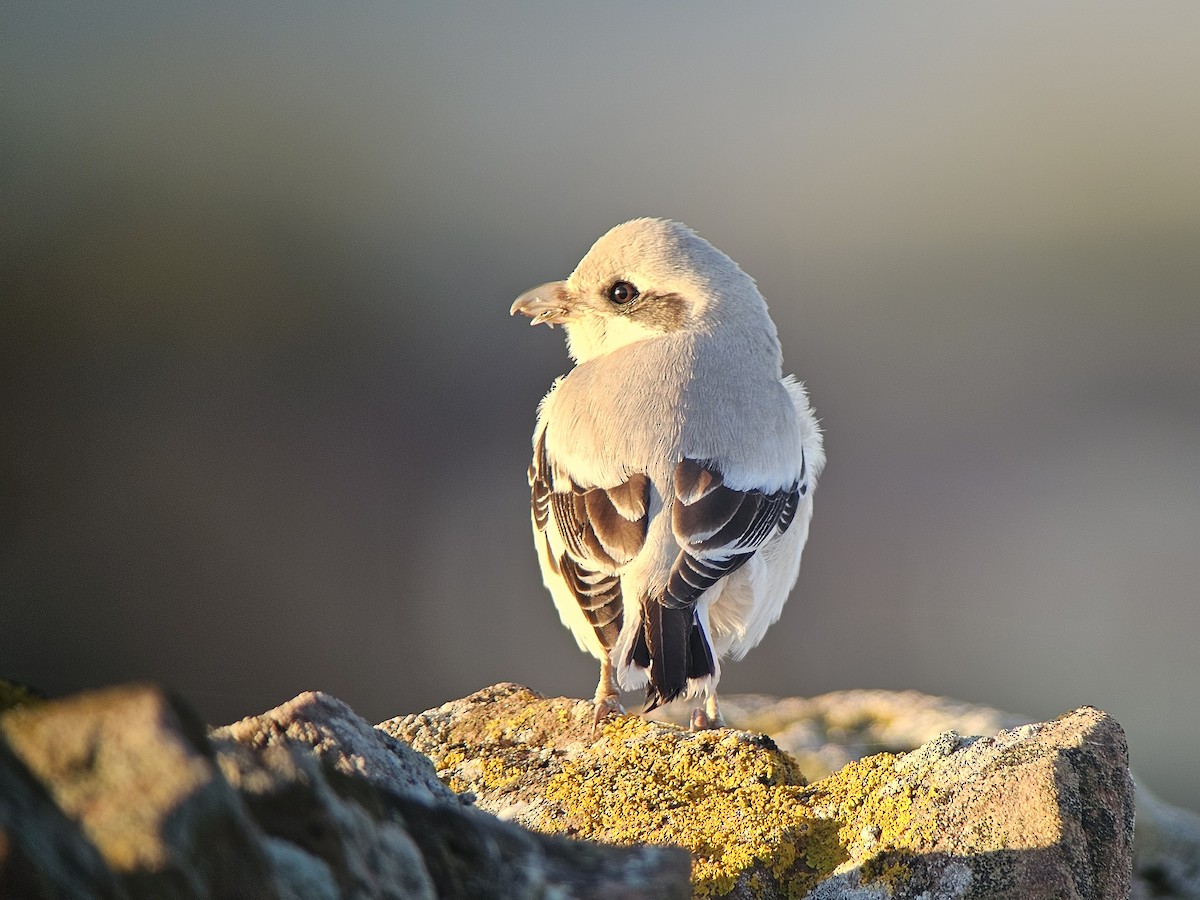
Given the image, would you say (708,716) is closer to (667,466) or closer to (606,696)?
(606,696)

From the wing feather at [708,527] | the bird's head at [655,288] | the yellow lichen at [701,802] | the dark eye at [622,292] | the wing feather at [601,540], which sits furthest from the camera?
the dark eye at [622,292]

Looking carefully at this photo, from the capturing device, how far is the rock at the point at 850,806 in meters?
2.76

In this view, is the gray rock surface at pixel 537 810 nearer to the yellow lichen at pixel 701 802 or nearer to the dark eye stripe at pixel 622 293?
the yellow lichen at pixel 701 802

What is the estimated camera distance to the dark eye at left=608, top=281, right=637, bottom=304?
6555mm

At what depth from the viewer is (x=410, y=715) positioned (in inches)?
197

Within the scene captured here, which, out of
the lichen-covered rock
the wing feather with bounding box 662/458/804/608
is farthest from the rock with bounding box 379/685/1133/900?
the lichen-covered rock

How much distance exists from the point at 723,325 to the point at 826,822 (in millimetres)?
3506

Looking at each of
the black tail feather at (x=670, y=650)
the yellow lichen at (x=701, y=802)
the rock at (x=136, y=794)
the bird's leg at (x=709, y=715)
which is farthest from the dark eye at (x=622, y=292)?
the rock at (x=136, y=794)

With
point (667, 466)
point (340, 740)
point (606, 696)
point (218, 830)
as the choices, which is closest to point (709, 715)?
point (606, 696)

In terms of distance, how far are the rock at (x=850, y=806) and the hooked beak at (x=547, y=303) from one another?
Result: 2.98m

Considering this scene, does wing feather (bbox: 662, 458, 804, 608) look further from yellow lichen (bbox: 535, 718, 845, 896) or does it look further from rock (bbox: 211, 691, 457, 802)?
rock (bbox: 211, 691, 457, 802)

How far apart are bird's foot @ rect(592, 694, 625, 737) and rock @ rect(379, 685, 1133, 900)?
10 centimetres

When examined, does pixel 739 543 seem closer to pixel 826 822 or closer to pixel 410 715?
pixel 410 715

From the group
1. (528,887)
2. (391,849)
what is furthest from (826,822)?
(391,849)
